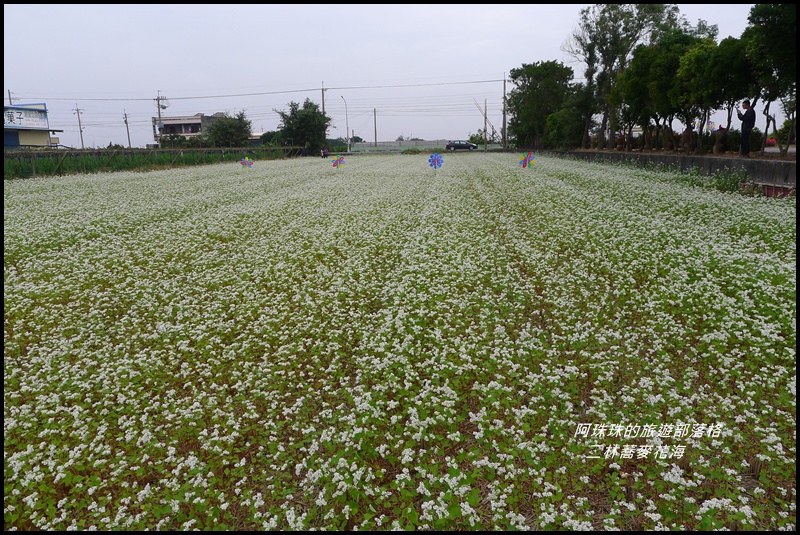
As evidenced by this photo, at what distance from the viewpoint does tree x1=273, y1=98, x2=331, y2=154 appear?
61219mm

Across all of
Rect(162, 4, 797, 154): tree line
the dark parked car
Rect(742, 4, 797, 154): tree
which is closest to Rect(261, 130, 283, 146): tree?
Rect(162, 4, 797, 154): tree line

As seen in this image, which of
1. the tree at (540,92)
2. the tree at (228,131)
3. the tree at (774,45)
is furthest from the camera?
the tree at (228,131)

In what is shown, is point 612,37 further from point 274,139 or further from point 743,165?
point 274,139

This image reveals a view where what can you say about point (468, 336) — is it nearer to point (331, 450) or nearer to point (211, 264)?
point (331, 450)

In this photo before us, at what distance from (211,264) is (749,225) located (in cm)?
1174

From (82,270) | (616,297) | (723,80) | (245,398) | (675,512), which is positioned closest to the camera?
(675,512)

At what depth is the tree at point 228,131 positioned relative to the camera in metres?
60.8


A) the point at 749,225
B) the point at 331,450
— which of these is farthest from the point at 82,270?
the point at 749,225

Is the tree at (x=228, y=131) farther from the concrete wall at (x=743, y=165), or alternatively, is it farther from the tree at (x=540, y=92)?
the concrete wall at (x=743, y=165)

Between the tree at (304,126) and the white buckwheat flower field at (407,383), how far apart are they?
178 feet

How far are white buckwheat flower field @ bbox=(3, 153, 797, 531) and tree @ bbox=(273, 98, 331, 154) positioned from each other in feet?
178

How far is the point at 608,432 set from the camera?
13.6 ft

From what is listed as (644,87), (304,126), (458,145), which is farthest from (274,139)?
(644,87)

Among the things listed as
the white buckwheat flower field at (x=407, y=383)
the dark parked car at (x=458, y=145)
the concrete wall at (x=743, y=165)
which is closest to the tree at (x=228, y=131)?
the dark parked car at (x=458, y=145)
